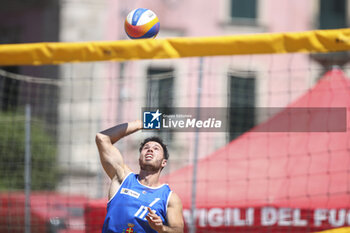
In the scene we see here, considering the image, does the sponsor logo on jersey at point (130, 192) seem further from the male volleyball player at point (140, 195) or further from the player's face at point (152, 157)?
the player's face at point (152, 157)

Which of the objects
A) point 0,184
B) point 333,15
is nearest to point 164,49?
point 0,184

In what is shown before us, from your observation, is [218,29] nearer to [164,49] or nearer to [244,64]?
[244,64]

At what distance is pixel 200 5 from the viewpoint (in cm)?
1691

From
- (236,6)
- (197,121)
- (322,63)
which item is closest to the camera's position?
(197,121)

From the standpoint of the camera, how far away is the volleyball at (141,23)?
5.21 meters

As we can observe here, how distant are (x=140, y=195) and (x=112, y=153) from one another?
0.43 meters

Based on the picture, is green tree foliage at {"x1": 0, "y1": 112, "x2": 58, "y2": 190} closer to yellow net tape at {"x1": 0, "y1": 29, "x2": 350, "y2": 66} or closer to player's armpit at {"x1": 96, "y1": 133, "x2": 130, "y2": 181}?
yellow net tape at {"x1": 0, "y1": 29, "x2": 350, "y2": 66}

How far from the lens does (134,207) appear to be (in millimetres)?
4578

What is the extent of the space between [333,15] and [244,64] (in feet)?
10.7

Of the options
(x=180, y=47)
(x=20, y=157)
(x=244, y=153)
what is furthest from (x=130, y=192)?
(x=20, y=157)

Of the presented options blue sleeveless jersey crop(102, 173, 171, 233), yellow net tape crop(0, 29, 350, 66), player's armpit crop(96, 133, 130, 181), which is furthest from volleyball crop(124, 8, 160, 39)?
blue sleeveless jersey crop(102, 173, 171, 233)

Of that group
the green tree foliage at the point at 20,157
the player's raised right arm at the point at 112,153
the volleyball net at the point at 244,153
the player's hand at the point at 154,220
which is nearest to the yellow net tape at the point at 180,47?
the volleyball net at the point at 244,153

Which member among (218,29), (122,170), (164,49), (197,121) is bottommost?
(122,170)

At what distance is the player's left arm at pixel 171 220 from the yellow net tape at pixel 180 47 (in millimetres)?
1326
